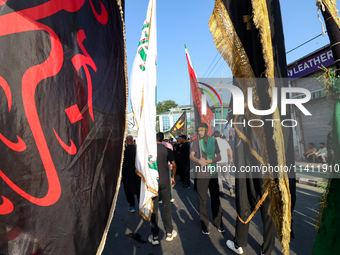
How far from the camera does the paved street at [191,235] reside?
325 cm

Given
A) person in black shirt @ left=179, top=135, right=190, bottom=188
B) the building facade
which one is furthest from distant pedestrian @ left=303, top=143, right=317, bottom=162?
person in black shirt @ left=179, top=135, right=190, bottom=188

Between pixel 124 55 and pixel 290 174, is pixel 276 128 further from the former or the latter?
pixel 124 55

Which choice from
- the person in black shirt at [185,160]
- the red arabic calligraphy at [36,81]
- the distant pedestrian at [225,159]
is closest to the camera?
the red arabic calligraphy at [36,81]

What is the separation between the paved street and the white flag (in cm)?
111

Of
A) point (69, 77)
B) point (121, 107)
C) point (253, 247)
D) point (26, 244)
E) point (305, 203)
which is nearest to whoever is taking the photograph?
point (26, 244)

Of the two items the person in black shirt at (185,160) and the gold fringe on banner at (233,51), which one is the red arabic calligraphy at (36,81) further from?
the person in black shirt at (185,160)

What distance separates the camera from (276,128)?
1.20 m

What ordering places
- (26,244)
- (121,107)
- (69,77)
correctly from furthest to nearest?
(121,107) < (69,77) < (26,244)

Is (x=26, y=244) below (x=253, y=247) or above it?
above

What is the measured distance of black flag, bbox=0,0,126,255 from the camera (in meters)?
0.71

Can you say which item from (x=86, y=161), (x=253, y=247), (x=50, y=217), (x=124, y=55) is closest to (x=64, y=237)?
(x=50, y=217)

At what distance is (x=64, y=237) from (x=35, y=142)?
1.30 ft

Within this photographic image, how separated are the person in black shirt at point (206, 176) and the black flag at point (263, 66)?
2.39 metres

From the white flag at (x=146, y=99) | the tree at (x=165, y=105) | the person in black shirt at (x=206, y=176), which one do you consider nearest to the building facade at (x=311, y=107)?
the person in black shirt at (x=206, y=176)
